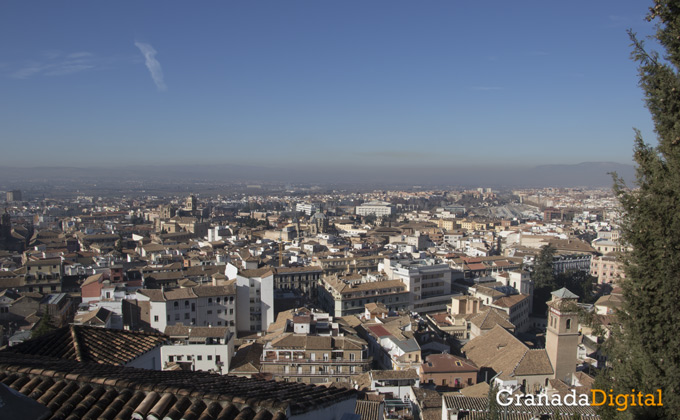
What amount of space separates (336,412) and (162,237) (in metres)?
46.9

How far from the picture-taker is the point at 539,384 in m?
13.5

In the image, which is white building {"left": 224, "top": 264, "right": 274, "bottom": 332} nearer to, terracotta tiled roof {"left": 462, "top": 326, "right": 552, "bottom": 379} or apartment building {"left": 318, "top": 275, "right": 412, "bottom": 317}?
apartment building {"left": 318, "top": 275, "right": 412, "bottom": 317}

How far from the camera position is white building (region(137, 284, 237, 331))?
62.6 ft

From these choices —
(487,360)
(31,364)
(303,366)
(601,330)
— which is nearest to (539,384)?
(487,360)

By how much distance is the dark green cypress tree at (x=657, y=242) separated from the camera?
3424 millimetres

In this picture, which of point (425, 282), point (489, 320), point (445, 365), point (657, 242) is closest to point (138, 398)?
point (657, 242)

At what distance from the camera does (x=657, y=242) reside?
346 centimetres

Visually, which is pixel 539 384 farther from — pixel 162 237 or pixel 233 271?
pixel 162 237

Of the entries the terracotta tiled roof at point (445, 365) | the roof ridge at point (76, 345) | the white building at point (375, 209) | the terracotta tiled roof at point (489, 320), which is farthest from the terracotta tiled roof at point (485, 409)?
the white building at point (375, 209)

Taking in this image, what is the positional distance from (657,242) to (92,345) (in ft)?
17.4

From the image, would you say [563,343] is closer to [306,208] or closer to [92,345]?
[92,345]

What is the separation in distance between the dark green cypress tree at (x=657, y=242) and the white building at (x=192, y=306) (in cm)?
1785

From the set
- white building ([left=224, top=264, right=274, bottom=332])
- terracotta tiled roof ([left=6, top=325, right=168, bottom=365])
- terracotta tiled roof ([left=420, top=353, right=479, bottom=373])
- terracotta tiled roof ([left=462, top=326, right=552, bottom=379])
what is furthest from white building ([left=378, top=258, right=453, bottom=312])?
terracotta tiled roof ([left=6, top=325, right=168, bottom=365])

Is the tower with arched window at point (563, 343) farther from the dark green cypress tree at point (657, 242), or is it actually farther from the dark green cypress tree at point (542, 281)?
the dark green cypress tree at point (542, 281)
